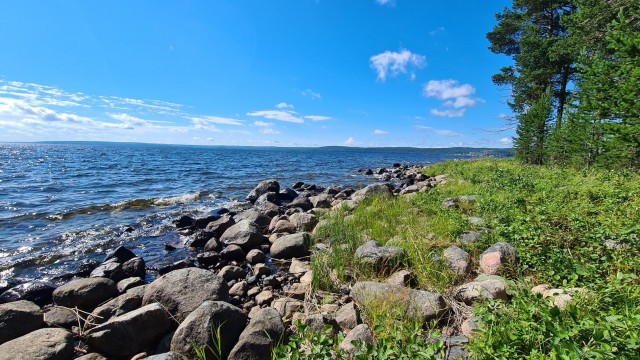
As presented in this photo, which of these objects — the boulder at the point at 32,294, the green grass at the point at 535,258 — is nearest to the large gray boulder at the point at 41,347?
the boulder at the point at 32,294

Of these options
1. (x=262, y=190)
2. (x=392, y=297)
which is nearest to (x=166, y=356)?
(x=392, y=297)

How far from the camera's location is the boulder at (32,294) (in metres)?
5.67

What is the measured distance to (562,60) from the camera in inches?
741

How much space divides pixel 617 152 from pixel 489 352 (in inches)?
504

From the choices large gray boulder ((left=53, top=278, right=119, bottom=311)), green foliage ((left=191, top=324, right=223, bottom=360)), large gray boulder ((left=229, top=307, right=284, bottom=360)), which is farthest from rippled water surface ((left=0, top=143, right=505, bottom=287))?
large gray boulder ((left=229, top=307, right=284, bottom=360))

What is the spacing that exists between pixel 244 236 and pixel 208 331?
469cm

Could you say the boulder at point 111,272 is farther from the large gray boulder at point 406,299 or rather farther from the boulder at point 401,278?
the boulder at point 401,278

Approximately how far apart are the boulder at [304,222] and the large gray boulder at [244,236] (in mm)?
1291

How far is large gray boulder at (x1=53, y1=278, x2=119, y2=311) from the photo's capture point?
5.25 meters

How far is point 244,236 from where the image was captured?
824cm

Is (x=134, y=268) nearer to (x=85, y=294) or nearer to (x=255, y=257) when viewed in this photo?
(x=85, y=294)

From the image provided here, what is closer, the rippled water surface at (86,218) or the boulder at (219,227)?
the rippled water surface at (86,218)

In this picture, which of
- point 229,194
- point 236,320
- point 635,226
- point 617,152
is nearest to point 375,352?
point 236,320

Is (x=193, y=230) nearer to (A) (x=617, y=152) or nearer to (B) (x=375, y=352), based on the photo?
(B) (x=375, y=352)
